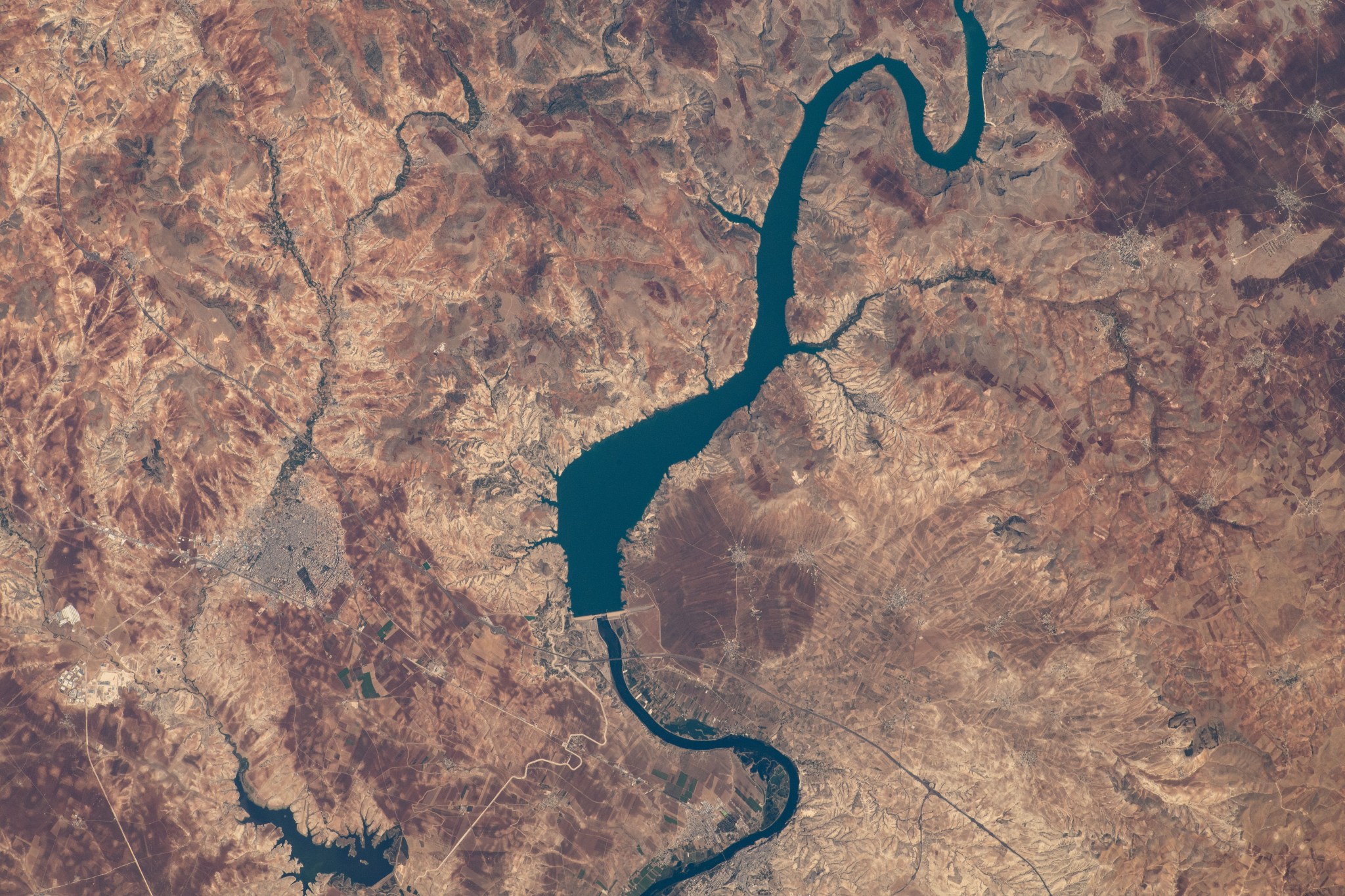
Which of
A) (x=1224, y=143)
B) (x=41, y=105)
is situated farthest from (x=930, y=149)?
(x=41, y=105)

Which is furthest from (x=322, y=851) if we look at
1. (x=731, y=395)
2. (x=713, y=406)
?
(x=731, y=395)

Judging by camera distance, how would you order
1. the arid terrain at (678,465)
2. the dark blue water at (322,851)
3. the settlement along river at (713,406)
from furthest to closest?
the settlement along river at (713,406)
the dark blue water at (322,851)
the arid terrain at (678,465)

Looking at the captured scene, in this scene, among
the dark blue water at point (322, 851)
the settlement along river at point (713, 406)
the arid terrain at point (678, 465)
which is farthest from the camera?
the settlement along river at point (713, 406)

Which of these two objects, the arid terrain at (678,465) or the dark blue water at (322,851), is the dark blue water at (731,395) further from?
the dark blue water at (322,851)

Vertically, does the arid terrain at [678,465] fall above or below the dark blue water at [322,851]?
above

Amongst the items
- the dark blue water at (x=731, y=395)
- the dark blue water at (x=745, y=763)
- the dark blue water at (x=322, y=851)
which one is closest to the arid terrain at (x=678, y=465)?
the dark blue water at (x=322, y=851)

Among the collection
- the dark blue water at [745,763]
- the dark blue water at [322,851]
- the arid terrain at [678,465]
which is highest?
Answer: the arid terrain at [678,465]
